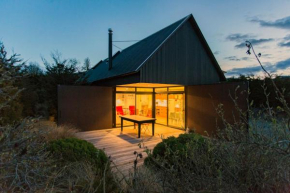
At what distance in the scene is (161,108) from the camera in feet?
34.2

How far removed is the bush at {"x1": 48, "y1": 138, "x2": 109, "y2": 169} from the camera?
10.9 feet

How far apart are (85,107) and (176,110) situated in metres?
5.21

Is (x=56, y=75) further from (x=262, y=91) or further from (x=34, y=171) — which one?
(x=262, y=91)

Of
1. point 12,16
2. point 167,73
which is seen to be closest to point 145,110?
point 167,73

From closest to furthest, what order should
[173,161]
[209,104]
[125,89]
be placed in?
[173,161]
[209,104]
[125,89]

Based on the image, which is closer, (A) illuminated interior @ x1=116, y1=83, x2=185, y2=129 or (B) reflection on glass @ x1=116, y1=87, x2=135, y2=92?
(A) illuminated interior @ x1=116, y1=83, x2=185, y2=129

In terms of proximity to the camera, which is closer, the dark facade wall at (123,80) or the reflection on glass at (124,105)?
the dark facade wall at (123,80)

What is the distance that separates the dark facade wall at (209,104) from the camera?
21.8 ft

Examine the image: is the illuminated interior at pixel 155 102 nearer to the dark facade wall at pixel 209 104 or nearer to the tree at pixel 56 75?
the dark facade wall at pixel 209 104

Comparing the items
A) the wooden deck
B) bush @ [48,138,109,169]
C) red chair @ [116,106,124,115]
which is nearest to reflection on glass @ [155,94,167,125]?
red chair @ [116,106,124,115]

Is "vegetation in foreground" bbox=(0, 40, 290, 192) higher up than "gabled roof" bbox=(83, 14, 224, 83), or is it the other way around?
"gabled roof" bbox=(83, 14, 224, 83)

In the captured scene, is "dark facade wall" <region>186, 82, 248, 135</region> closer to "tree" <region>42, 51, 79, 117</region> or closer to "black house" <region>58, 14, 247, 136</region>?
"black house" <region>58, 14, 247, 136</region>

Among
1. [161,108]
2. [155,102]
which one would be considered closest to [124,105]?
[155,102]

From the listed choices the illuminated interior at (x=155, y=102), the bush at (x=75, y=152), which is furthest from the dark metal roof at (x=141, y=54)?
the bush at (x=75, y=152)
